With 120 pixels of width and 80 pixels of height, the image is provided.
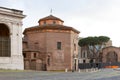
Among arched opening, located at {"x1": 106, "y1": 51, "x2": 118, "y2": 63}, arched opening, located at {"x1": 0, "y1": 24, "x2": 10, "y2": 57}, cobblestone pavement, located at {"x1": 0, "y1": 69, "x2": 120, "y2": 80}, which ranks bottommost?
cobblestone pavement, located at {"x1": 0, "y1": 69, "x2": 120, "y2": 80}

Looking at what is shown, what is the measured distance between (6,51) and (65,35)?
656 inches

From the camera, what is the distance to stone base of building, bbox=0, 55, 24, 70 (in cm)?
3734

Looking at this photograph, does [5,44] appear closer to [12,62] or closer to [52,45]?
[12,62]

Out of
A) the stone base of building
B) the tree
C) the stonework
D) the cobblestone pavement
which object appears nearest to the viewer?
the cobblestone pavement

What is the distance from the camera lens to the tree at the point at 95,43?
90.0m

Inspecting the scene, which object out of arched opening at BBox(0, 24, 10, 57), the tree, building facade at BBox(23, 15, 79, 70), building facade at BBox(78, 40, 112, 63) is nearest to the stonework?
building facade at BBox(78, 40, 112, 63)

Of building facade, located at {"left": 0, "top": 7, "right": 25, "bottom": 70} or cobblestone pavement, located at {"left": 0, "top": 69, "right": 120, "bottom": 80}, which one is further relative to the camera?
building facade, located at {"left": 0, "top": 7, "right": 25, "bottom": 70}

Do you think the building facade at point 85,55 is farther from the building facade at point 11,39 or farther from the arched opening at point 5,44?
the arched opening at point 5,44

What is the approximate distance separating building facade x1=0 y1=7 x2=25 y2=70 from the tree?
53.0m

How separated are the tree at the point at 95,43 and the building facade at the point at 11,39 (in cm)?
5299

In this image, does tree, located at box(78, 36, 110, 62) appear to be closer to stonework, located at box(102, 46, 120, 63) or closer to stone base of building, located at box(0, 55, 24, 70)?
stonework, located at box(102, 46, 120, 63)

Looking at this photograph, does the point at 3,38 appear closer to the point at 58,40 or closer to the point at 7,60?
the point at 7,60

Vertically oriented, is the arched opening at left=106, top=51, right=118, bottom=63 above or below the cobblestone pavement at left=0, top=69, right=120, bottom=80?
above

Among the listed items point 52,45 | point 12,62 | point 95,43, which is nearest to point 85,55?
point 95,43
